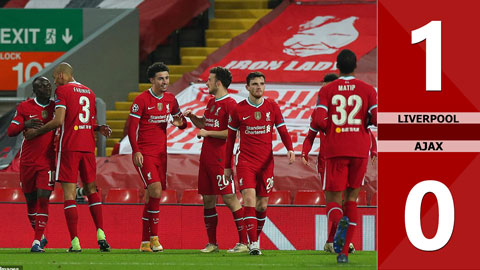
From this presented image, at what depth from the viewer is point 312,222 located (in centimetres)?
1096

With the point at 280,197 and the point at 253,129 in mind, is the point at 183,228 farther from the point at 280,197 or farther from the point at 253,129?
the point at 253,129

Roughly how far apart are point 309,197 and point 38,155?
4215 mm

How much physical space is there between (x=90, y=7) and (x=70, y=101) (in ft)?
32.8

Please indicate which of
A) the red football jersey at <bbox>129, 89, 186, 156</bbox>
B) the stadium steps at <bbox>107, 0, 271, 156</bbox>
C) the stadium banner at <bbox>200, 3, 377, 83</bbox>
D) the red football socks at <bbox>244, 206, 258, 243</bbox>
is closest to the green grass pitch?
the red football socks at <bbox>244, 206, 258, 243</bbox>

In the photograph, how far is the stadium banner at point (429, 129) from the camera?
14.8 feet

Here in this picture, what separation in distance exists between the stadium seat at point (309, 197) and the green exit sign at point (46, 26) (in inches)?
244

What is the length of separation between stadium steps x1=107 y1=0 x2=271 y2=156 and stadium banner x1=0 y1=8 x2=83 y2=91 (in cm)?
143

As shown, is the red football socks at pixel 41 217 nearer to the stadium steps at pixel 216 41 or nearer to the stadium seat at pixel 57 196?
the stadium seat at pixel 57 196

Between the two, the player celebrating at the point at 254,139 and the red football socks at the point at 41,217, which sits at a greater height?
the player celebrating at the point at 254,139

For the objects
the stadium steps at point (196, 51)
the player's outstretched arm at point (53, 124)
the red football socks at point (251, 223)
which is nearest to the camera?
the red football socks at point (251, 223)

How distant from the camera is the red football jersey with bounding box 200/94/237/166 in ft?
30.4

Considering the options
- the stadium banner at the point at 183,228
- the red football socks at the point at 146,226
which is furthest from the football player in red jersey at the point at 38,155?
the stadium banner at the point at 183,228

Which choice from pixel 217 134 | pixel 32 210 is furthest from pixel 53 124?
pixel 217 134

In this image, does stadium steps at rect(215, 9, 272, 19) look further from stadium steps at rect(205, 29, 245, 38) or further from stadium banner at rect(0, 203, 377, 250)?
stadium banner at rect(0, 203, 377, 250)
